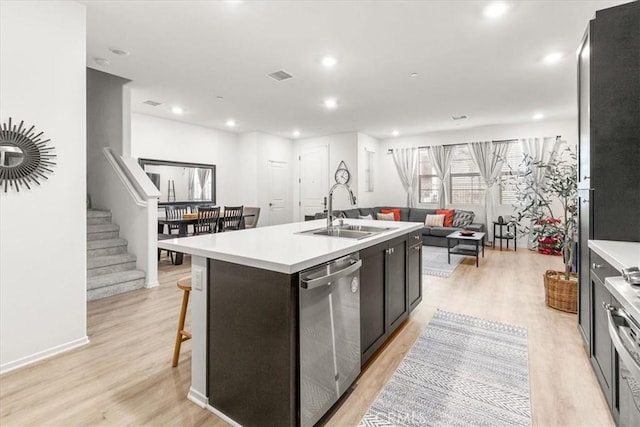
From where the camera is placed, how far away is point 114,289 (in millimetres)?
3760

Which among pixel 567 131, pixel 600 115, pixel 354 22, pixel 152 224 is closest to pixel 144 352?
pixel 152 224

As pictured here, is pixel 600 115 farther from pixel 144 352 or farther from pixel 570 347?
pixel 144 352

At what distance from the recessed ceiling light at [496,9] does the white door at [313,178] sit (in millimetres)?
5761

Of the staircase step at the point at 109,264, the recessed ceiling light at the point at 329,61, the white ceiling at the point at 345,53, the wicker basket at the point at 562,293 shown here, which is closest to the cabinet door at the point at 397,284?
the wicker basket at the point at 562,293

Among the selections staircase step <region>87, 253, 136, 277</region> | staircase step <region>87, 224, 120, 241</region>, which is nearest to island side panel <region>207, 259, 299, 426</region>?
staircase step <region>87, 253, 136, 277</region>

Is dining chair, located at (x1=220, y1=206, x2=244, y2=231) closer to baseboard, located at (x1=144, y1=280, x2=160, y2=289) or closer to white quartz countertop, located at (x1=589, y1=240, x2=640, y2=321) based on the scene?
baseboard, located at (x1=144, y1=280, x2=160, y2=289)

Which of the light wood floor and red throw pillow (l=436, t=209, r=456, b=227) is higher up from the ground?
red throw pillow (l=436, t=209, r=456, b=227)

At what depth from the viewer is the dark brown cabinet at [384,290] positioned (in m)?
2.10

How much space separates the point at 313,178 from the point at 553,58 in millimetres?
5827

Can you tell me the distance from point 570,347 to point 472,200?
18.1ft

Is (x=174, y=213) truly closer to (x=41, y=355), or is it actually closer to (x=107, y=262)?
(x=107, y=262)

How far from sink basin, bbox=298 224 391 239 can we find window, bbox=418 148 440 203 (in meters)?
5.76

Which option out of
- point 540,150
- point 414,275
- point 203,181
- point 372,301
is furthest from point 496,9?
point 203,181

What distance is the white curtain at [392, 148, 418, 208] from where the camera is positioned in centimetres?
823
